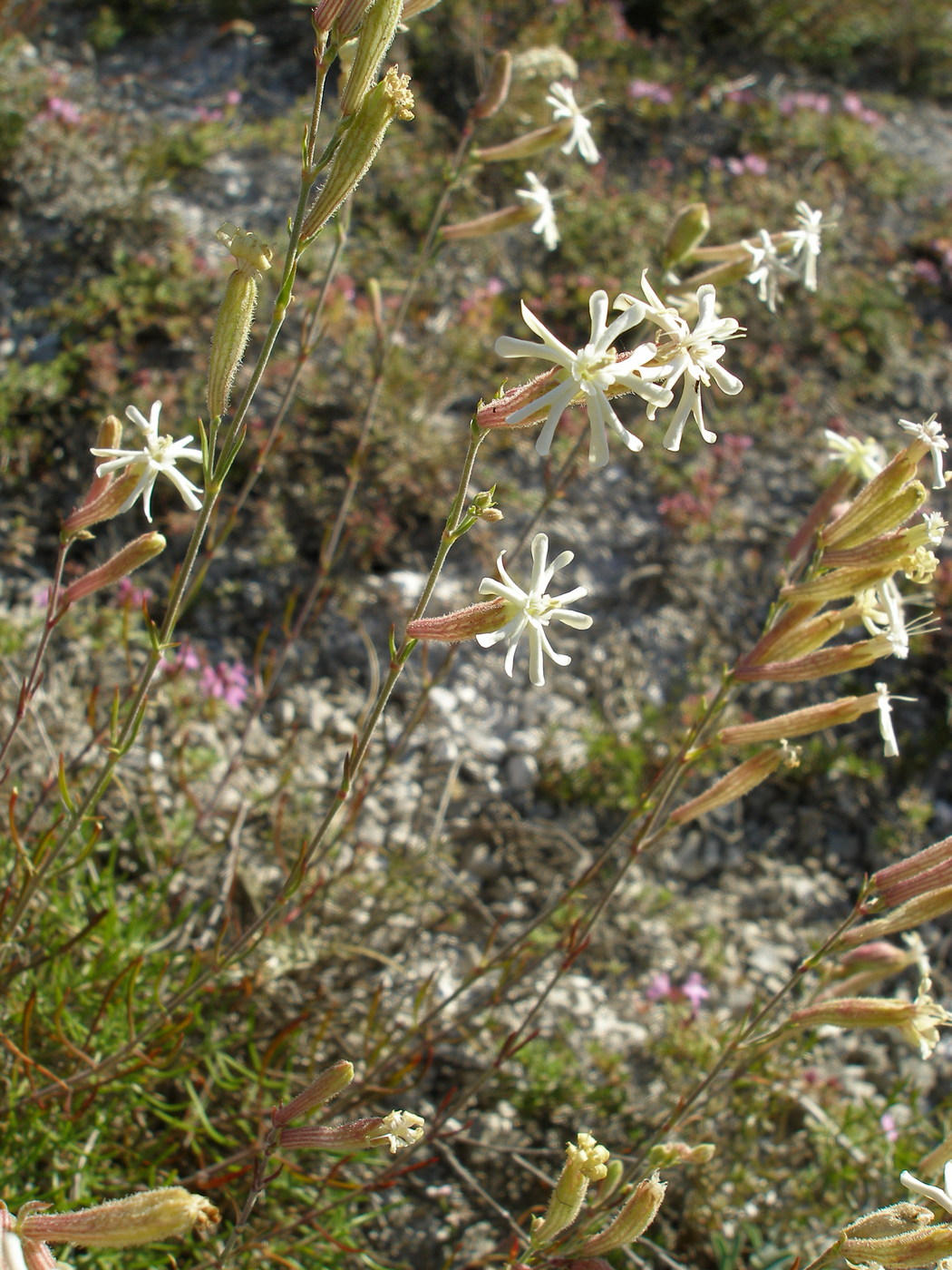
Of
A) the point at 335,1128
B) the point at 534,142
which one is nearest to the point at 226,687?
the point at 534,142

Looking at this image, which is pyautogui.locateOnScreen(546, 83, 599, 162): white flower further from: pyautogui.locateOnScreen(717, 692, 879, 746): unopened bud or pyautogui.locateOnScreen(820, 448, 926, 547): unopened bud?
pyautogui.locateOnScreen(717, 692, 879, 746): unopened bud

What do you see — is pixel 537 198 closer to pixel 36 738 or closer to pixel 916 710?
pixel 36 738

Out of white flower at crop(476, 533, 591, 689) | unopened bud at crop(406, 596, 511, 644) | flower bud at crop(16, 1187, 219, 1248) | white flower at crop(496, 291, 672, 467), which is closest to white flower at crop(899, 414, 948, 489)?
white flower at crop(496, 291, 672, 467)

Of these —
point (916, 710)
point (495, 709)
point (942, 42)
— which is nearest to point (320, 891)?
point (495, 709)

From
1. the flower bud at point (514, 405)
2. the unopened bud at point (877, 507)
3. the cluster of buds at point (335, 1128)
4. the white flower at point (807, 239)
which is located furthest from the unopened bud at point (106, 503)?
the white flower at point (807, 239)

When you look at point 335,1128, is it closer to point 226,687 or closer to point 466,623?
point 466,623

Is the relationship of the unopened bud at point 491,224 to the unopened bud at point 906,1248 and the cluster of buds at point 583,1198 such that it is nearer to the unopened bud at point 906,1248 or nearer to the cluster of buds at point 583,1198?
the cluster of buds at point 583,1198
